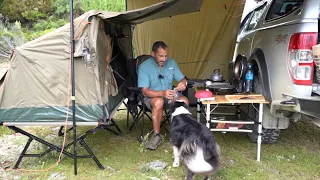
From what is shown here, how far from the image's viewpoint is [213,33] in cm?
624

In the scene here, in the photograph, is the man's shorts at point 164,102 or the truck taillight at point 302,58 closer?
the truck taillight at point 302,58

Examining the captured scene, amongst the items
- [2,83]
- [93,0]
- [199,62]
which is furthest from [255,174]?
[93,0]

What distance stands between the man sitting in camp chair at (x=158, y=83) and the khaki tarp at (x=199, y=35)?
267cm

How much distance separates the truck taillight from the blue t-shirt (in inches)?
63.2

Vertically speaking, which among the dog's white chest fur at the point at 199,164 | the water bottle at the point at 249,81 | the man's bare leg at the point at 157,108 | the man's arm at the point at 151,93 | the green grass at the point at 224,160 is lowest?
the green grass at the point at 224,160

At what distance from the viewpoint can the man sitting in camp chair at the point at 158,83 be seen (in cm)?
354

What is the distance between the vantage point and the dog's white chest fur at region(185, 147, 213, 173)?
7.82 feet

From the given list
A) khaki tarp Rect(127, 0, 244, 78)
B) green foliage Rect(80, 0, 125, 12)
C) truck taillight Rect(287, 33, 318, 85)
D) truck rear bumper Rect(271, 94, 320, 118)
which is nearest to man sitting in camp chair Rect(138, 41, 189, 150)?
truck rear bumper Rect(271, 94, 320, 118)

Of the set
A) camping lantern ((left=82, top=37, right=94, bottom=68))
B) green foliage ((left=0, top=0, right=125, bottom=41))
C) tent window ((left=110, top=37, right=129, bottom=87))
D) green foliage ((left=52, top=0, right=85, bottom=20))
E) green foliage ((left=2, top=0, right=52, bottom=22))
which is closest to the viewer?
camping lantern ((left=82, top=37, right=94, bottom=68))

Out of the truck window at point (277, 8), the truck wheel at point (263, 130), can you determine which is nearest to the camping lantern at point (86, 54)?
the truck wheel at point (263, 130)

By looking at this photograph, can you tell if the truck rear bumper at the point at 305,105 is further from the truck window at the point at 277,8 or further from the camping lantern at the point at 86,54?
the camping lantern at the point at 86,54

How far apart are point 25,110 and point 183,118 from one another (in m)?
1.62

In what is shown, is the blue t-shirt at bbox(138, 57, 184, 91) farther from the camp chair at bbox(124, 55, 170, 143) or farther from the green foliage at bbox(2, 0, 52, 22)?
the green foliage at bbox(2, 0, 52, 22)

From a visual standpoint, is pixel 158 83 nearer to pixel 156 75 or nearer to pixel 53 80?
pixel 156 75
